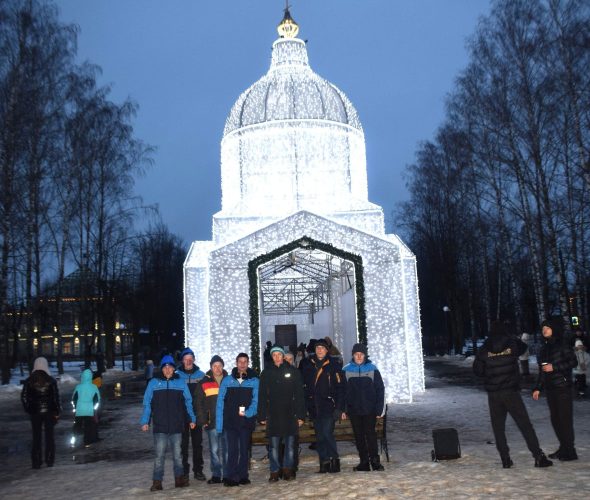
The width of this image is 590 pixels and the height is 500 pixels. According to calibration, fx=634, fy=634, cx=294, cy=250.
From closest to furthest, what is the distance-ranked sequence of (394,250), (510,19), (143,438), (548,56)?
(143,438), (394,250), (548,56), (510,19)

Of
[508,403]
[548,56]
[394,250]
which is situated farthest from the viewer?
[548,56]

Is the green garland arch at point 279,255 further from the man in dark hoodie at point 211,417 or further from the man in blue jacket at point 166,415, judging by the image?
the man in blue jacket at point 166,415

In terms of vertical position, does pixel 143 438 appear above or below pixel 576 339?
below

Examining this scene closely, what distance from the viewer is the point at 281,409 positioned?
7.57m

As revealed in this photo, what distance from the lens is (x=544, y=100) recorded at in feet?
64.6

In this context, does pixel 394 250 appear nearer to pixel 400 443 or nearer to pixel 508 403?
pixel 400 443

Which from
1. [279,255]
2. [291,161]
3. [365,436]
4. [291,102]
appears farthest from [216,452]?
[291,102]

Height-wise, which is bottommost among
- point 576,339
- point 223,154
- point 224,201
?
point 576,339

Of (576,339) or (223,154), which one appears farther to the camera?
(223,154)

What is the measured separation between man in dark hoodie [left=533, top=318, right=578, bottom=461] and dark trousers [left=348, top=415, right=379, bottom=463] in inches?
78.6

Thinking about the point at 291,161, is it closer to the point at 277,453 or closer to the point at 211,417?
the point at 211,417

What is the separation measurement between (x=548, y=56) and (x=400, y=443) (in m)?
14.2

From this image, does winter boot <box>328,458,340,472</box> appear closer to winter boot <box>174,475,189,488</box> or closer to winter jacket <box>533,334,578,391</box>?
winter boot <box>174,475,189,488</box>

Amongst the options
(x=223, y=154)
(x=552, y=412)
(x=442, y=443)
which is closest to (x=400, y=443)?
(x=442, y=443)
